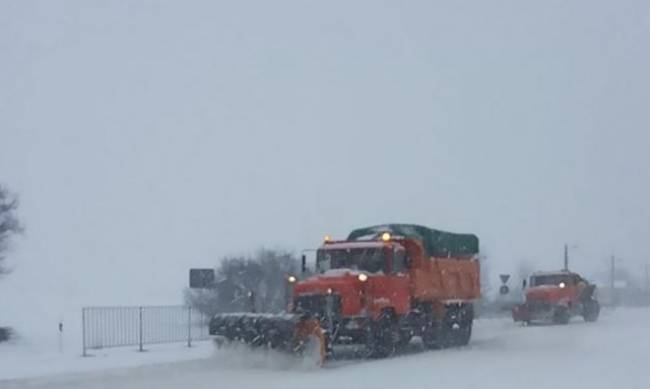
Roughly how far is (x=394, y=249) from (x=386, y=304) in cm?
142

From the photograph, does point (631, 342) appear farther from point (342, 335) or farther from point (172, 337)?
point (172, 337)

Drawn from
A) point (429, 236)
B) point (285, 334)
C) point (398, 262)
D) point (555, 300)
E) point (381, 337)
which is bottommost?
point (555, 300)

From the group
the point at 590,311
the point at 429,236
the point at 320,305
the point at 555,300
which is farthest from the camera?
the point at 590,311

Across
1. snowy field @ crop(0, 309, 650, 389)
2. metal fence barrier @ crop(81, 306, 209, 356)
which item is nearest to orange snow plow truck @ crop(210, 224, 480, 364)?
snowy field @ crop(0, 309, 650, 389)

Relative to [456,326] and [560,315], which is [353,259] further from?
[560,315]

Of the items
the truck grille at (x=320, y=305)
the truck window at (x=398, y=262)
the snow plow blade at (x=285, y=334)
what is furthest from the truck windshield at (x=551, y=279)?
the snow plow blade at (x=285, y=334)

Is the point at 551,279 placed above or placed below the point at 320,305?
below

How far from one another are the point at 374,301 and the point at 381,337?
0.95 metres

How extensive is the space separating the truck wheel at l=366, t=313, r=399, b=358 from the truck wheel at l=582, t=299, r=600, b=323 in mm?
22311

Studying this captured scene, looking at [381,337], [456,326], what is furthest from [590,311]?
[381,337]

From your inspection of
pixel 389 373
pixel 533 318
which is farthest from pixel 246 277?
pixel 389 373

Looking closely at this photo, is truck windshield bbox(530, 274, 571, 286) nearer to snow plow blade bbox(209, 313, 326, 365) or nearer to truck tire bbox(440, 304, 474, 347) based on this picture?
truck tire bbox(440, 304, 474, 347)

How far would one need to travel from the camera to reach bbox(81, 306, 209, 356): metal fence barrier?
88.0 ft

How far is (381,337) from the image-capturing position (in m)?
26.1
